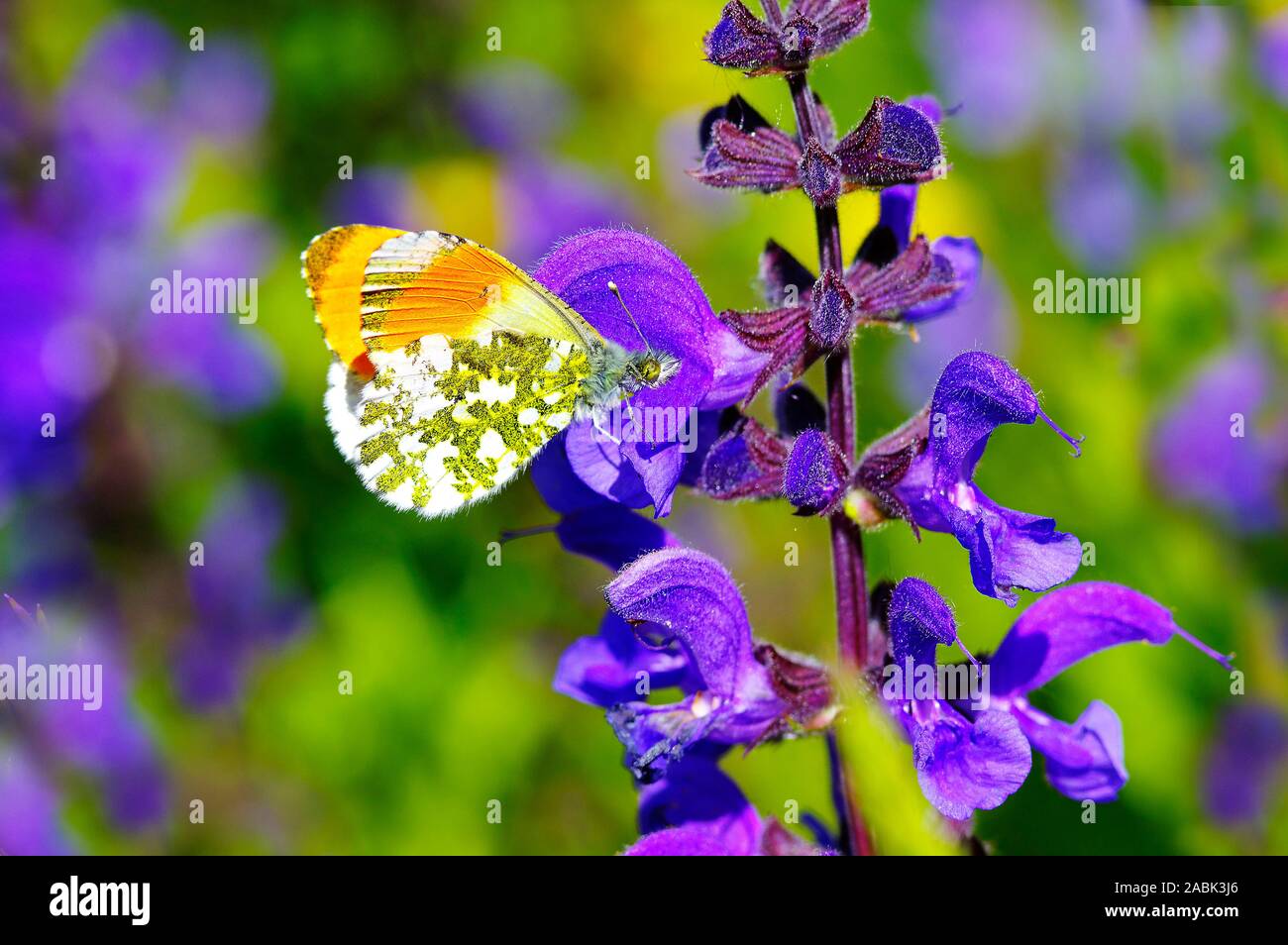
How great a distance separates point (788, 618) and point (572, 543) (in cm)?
205

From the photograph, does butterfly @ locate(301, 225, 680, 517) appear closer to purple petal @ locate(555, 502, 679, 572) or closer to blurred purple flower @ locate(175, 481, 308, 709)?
purple petal @ locate(555, 502, 679, 572)

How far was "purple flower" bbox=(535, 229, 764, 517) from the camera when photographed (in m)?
1.92

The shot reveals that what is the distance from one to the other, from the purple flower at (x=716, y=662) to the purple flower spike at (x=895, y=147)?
2.12ft

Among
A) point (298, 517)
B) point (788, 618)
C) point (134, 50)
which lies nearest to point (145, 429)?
point (298, 517)

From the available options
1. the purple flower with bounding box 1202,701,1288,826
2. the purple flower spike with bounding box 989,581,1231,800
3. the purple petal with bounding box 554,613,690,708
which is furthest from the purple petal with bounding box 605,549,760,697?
the purple flower with bounding box 1202,701,1288,826

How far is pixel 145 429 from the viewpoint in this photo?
161 inches

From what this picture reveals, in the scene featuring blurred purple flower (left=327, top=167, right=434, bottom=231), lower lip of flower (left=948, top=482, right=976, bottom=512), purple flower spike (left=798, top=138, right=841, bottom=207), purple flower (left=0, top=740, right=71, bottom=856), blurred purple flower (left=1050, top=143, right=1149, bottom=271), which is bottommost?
purple flower (left=0, top=740, right=71, bottom=856)

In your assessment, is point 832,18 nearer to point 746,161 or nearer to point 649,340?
point 746,161

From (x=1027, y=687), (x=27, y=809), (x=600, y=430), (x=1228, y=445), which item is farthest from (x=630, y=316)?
(x=1228, y=445)

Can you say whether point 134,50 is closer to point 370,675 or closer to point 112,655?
point 112,655

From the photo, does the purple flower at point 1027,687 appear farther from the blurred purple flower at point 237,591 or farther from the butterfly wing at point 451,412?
the blurred purple flower at point 237,591

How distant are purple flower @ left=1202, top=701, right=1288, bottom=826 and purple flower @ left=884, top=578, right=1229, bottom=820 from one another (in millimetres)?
1358

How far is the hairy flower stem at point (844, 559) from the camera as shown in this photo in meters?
1.88
